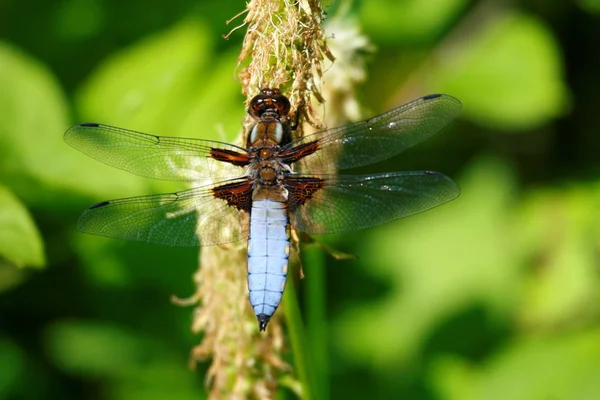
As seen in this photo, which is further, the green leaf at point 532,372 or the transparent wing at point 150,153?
the green leaf at point 532,372

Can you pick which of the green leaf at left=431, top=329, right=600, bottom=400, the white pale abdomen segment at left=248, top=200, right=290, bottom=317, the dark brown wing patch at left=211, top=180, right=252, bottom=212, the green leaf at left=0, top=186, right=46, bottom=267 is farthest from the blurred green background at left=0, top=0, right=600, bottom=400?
the white pale abdomen segment at left=248, top=200, right=290, bottom=317

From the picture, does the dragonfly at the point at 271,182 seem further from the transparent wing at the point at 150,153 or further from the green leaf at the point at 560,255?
the green leaf at the point at 560,255

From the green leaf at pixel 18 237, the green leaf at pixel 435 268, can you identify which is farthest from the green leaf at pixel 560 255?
the green leaf at pixel 18 237

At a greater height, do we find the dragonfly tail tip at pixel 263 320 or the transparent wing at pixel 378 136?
the transparent wing at pixel 378 136

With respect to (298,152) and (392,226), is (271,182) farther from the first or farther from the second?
(392,226)

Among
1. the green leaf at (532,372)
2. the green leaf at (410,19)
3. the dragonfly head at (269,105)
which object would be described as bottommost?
the green leaf at (532,372)

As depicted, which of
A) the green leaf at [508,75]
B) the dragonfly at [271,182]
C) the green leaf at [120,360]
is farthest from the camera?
the green leaf at [508,75]

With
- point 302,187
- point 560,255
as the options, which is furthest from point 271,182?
point 560,255

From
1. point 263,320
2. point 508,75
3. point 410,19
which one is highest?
point 410,19
